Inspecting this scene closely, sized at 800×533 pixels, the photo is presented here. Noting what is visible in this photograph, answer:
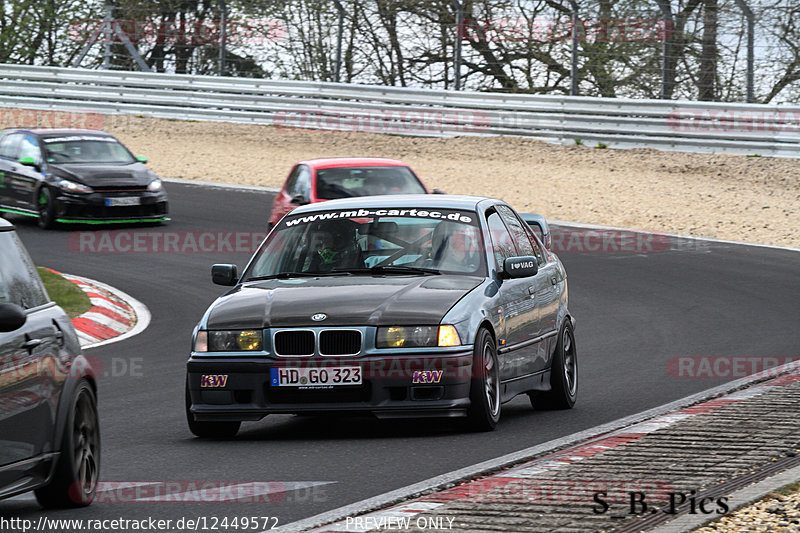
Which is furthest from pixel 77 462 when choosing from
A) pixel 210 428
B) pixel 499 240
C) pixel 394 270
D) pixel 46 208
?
pixel 46 208

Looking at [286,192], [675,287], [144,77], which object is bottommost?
[675,287]

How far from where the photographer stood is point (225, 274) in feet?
30.8

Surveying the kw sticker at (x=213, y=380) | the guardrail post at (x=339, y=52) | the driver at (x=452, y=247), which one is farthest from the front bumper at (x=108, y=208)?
the kw sticker at (x=213, y=380)

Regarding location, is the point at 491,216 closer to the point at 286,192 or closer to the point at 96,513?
the point at 96,513

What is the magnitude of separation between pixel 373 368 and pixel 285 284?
1093 millimetres

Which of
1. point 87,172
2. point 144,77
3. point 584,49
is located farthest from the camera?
point 144,77

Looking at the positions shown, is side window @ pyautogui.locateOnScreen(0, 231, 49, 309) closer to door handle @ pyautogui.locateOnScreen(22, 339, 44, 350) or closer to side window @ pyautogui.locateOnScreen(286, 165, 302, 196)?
door handle @ pyautogui.locateOnScreen(22, 339, 44, 350)

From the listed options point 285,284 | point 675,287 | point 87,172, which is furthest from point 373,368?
point 87,172

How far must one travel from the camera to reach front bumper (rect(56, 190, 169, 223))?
2150 cm

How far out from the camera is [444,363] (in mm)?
8203

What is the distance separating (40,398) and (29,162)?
16.8 meters
